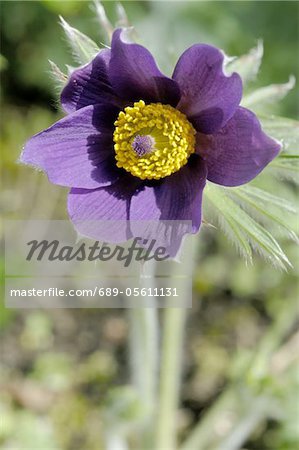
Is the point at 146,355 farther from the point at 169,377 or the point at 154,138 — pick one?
the point at 154,138

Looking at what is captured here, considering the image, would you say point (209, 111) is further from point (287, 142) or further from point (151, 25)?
point (151, 25)

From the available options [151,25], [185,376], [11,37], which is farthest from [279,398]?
[11,37]

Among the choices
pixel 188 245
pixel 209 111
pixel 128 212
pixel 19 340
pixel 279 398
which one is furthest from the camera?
pixel 19 340

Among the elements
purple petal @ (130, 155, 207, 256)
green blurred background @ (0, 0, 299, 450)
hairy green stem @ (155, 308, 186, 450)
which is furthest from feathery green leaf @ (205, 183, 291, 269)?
green blurred background @ (0, 0, 299, 450)

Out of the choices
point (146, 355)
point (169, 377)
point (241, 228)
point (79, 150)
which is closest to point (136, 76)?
point (79, 150)

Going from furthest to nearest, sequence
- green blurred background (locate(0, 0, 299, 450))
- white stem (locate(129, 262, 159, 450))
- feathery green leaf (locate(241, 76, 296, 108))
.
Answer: green blurred background (locate(0, 0, 299, 450)) → white stem (locate(129, 262, 159, 450)) → feathery green leaf (locate(241, 76, 296, 108))

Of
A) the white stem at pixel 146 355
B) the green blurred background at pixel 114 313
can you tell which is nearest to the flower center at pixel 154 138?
the white stem at pixel 146 355

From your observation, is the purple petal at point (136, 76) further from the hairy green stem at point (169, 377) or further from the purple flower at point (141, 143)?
the hairy green stem at point (169, 377)

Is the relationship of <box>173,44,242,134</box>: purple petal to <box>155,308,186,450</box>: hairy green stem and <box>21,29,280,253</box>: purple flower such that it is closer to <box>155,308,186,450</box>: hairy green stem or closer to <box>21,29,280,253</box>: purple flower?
<box>21,29,280,253</box>: purple flower

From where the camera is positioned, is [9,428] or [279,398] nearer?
[279,398]
